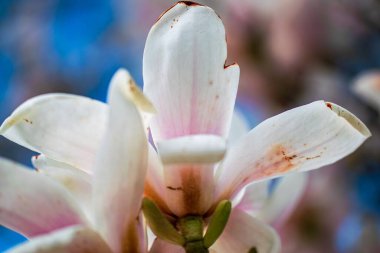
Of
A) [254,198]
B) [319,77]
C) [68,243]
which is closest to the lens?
[68,243]

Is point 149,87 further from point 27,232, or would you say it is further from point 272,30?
point 272,30

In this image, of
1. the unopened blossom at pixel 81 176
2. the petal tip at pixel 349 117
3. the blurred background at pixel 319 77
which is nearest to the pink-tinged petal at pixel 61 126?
the unopened blossom at pixel 81 176

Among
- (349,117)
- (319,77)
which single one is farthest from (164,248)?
(319,77)

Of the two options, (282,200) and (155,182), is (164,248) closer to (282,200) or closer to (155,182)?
(155,182)

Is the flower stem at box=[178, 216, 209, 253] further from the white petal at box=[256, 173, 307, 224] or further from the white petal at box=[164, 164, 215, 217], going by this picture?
the white petal at box=[256, 173, 307, 224]

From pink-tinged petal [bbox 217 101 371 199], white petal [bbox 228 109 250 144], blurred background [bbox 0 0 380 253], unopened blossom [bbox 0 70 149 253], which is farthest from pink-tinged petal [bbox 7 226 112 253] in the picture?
blurred background [bbox 0 0 380 253]

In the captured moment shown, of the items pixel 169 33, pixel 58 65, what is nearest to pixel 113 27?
pixel 58 65
